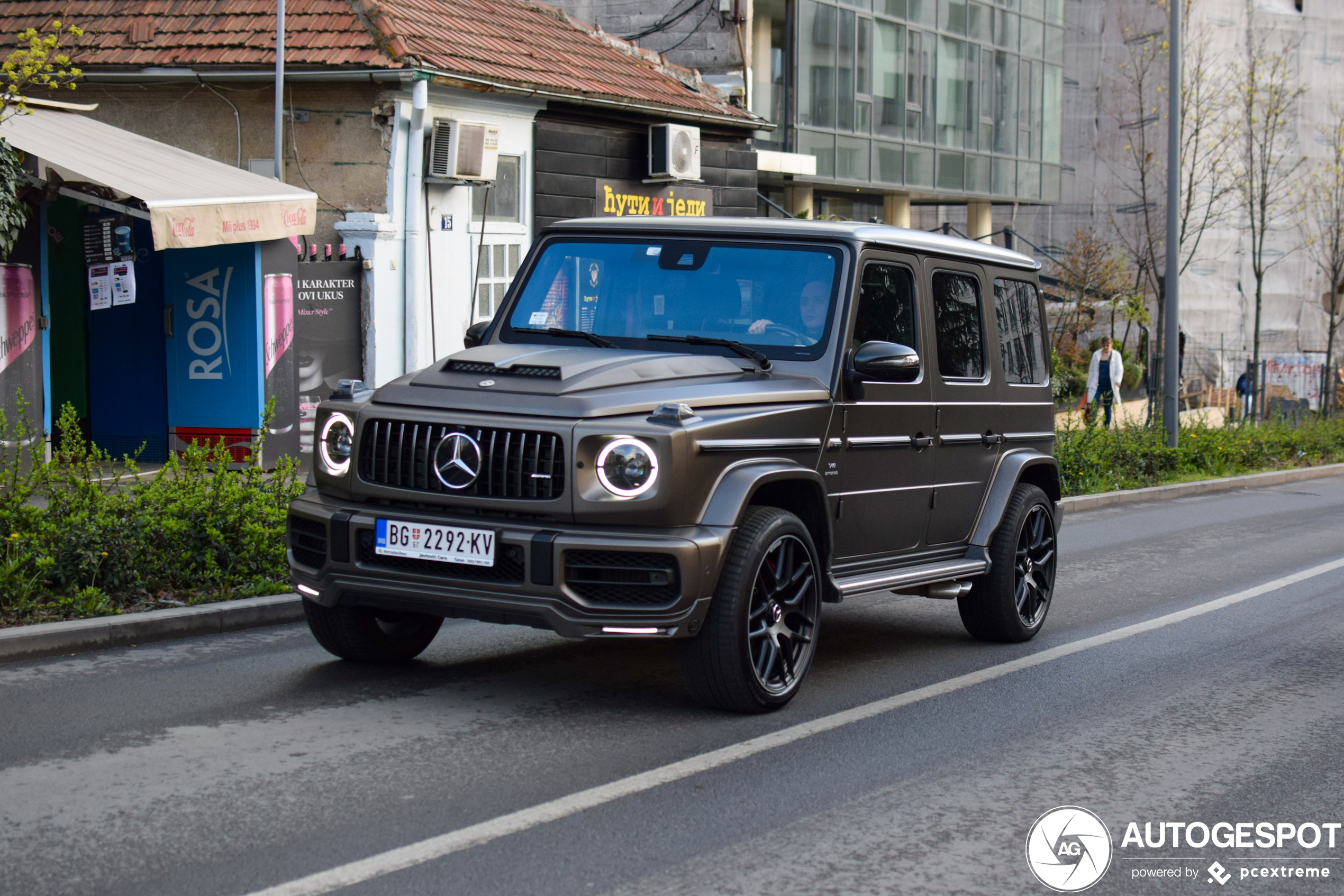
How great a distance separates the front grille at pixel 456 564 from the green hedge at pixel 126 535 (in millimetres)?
2384

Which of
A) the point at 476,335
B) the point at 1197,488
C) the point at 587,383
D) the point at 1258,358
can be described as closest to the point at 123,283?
the point at 476,335

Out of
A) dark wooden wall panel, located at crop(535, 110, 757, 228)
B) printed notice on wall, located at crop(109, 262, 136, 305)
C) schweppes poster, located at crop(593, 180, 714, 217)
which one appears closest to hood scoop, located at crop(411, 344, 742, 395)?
printed notice on wall, located at crop(109, 262, 136, 305)

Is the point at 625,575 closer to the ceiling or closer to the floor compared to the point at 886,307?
closer to the floor

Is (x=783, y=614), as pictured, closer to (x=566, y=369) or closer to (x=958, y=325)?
(x=566, y=369)

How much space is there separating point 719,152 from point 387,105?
6661mm

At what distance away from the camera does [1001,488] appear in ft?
26.3

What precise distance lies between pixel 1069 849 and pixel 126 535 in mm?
5425

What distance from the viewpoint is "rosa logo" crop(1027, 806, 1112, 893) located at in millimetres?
4539

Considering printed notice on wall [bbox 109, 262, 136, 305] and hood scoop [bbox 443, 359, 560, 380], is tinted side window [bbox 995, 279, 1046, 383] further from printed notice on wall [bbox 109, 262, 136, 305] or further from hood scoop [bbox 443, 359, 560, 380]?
printed notice on wall [bbox 109, 262, 136, 305]

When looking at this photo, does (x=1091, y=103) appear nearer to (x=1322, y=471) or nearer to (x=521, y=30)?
(x=1322, y=471)

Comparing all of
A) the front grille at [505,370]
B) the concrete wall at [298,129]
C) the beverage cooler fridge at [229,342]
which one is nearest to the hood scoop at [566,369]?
the front grille at [505,370]

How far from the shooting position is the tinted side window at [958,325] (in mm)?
7602

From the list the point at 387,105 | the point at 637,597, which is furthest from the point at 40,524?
the point at 387,105

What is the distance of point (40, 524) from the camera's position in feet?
26.4
